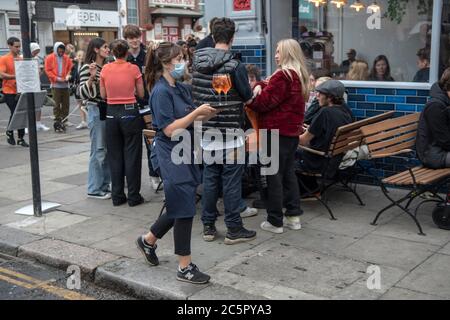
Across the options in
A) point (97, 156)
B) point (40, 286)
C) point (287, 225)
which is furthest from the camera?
point (97, 156)

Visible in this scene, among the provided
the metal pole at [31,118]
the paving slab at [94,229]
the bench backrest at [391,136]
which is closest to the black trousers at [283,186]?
the bench backrest at [391,136]

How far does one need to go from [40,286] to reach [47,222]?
1465 millimetres

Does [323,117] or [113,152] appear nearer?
[323,117]

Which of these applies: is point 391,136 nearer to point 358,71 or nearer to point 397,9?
point 358,71

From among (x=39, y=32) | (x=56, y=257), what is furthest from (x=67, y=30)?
(x=56, y=257)

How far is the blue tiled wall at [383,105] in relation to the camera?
668 centimetres

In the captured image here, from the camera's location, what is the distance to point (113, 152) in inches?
260

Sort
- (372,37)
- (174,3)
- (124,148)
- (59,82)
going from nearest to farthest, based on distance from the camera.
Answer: (124,148), (372,37), (59,82), (174,3)

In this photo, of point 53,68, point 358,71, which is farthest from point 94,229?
point 53,68

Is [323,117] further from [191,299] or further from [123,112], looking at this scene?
[191,299]

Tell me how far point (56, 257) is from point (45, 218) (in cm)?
123

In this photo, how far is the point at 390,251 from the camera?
197 inches

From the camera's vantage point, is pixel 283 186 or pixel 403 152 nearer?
pixel 283 186

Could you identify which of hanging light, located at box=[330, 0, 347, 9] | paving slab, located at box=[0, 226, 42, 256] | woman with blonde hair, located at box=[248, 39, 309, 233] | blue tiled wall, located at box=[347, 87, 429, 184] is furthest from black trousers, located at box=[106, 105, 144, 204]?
hanging light, located at box=[330, 0, 347, 9]
